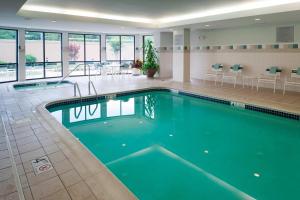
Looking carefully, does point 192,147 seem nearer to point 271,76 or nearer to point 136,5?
point 136,5

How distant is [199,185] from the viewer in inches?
115

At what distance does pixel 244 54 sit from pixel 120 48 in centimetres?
737

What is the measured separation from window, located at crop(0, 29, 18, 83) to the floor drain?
8373 mm

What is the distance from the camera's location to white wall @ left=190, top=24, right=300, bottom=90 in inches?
304

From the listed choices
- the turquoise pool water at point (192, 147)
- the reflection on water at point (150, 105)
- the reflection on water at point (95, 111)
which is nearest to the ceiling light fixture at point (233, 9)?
the turquoise pool water at point (192, 147)

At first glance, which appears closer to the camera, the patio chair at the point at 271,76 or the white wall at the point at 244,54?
the patio chair at the point at 271,76

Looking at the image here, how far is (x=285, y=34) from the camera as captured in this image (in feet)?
25.1

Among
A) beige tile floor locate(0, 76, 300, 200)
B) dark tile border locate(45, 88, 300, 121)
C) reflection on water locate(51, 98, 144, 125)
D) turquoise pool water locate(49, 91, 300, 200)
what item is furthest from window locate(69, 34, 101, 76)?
beige tile floor locate(0, 76, 300, 200)

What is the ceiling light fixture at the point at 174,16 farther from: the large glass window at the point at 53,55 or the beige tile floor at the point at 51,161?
the large glass window at the point at 53,55

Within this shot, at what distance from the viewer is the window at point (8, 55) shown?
985 centimetres

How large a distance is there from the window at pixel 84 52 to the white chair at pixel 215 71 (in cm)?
561

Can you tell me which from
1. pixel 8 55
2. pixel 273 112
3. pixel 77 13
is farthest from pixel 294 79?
pixel 8 55

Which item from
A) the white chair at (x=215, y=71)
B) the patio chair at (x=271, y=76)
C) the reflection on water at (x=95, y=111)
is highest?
the white chair at (x=215, y=71)

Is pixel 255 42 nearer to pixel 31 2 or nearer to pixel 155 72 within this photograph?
pixel 155 72
